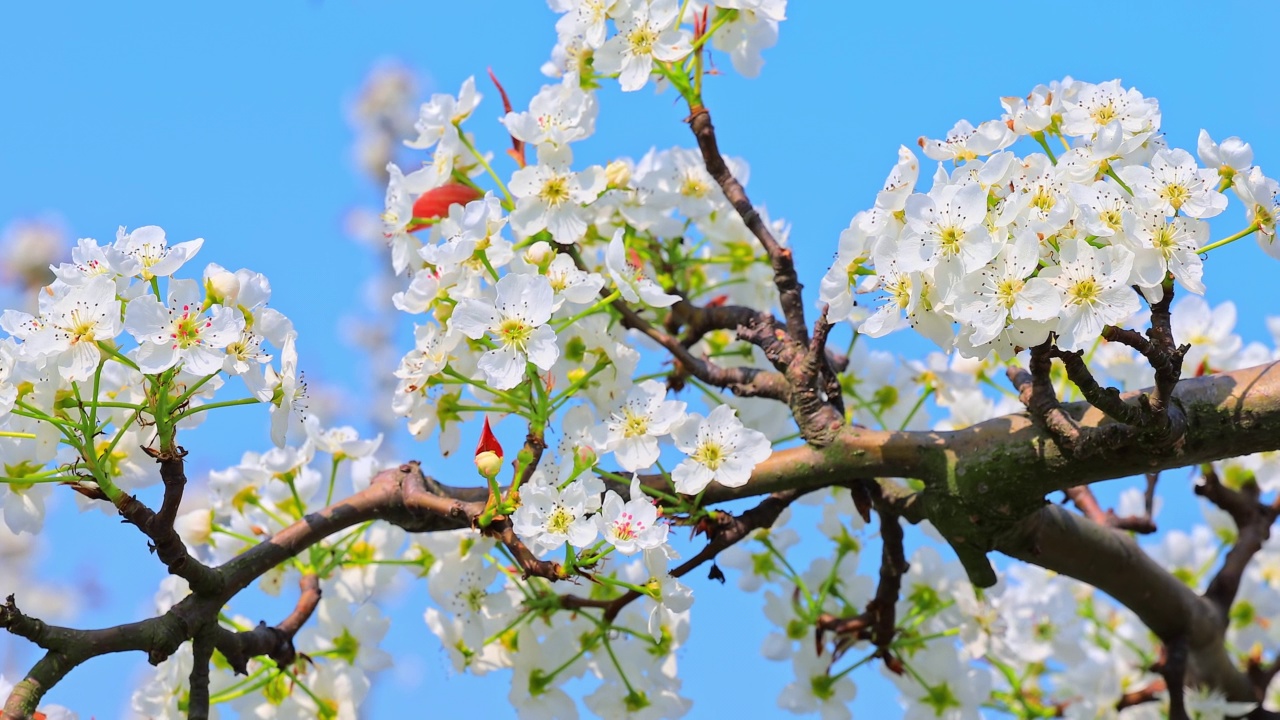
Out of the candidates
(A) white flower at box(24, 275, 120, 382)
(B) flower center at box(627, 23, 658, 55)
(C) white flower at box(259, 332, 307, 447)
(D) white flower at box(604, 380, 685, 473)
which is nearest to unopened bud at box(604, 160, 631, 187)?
(B) flower center at box(627, 23, 658, 55)

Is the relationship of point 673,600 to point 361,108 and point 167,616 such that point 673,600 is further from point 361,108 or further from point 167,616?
point 361,108

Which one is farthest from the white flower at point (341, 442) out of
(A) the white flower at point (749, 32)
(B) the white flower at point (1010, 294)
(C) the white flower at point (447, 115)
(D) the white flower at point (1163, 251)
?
(D) the white flower at point (1163, 251)

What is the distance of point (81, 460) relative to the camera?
1.75 metres

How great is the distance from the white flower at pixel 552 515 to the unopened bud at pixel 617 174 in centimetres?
71

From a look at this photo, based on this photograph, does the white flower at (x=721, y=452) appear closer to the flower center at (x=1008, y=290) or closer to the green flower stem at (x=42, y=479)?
the flower center at (x=1008, y=290)

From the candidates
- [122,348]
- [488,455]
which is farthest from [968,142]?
[122,348]

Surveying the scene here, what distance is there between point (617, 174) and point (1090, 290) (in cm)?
96

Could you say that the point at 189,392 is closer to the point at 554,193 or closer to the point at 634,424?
the point at 634,424

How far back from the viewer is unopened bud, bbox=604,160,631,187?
2.26m

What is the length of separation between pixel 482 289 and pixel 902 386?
1.15 m

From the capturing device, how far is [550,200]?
2.16 meters

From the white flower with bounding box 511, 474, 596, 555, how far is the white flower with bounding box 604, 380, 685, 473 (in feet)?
0.62

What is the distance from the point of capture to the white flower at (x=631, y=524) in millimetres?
1695

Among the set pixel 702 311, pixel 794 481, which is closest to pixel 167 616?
pixel 794 481
